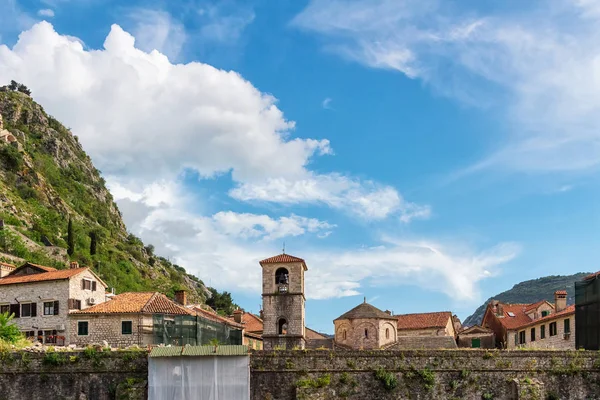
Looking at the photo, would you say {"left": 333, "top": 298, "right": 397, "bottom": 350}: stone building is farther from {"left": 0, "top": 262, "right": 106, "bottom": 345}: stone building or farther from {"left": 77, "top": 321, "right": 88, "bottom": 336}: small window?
{"left": 77, "top": 321, "right": 88, "bottom": 336}: small window

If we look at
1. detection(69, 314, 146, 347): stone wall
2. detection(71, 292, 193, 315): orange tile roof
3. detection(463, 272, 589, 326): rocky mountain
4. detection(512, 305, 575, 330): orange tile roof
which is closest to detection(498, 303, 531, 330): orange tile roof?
detection(512, 305, 575, 330): orange tile roof

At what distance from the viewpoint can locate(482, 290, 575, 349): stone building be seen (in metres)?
52.1

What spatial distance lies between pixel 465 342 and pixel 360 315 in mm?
16137

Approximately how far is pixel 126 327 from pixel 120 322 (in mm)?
533

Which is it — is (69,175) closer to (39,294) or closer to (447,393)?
(39,294)

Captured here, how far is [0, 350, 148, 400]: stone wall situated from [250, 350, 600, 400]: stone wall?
5950mm

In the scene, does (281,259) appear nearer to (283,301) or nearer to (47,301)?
(283,301)

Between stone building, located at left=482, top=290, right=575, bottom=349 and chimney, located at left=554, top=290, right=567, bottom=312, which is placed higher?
chimney, located at left=554, top=290, right=567, bottom=312

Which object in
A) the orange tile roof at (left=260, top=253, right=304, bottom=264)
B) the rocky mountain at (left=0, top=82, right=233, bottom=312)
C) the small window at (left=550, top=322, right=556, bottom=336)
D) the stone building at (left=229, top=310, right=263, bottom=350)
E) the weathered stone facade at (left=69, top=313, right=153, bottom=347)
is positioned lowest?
the stone building at (left=229, top=310, right=263, bottom=350)

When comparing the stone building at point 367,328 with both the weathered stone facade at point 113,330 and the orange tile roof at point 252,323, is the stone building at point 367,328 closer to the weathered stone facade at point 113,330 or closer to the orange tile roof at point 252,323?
the orange tile roof at point 252,323

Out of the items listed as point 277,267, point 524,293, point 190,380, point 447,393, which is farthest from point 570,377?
point 524,293

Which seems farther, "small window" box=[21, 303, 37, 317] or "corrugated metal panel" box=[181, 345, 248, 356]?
"small window" box=[21, 303, 37, 317]

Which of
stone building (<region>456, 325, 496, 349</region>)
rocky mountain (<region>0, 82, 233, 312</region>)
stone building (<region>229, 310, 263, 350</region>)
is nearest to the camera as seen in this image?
stone building (<region>229, 310, 263, 350</region>)

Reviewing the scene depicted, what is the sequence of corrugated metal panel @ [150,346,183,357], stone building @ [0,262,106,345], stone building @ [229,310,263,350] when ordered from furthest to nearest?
stone building @ [229,310,263,350] → stone building @ [0,262,106,345] → corrugated metal panel @ [150,346,183,357]
